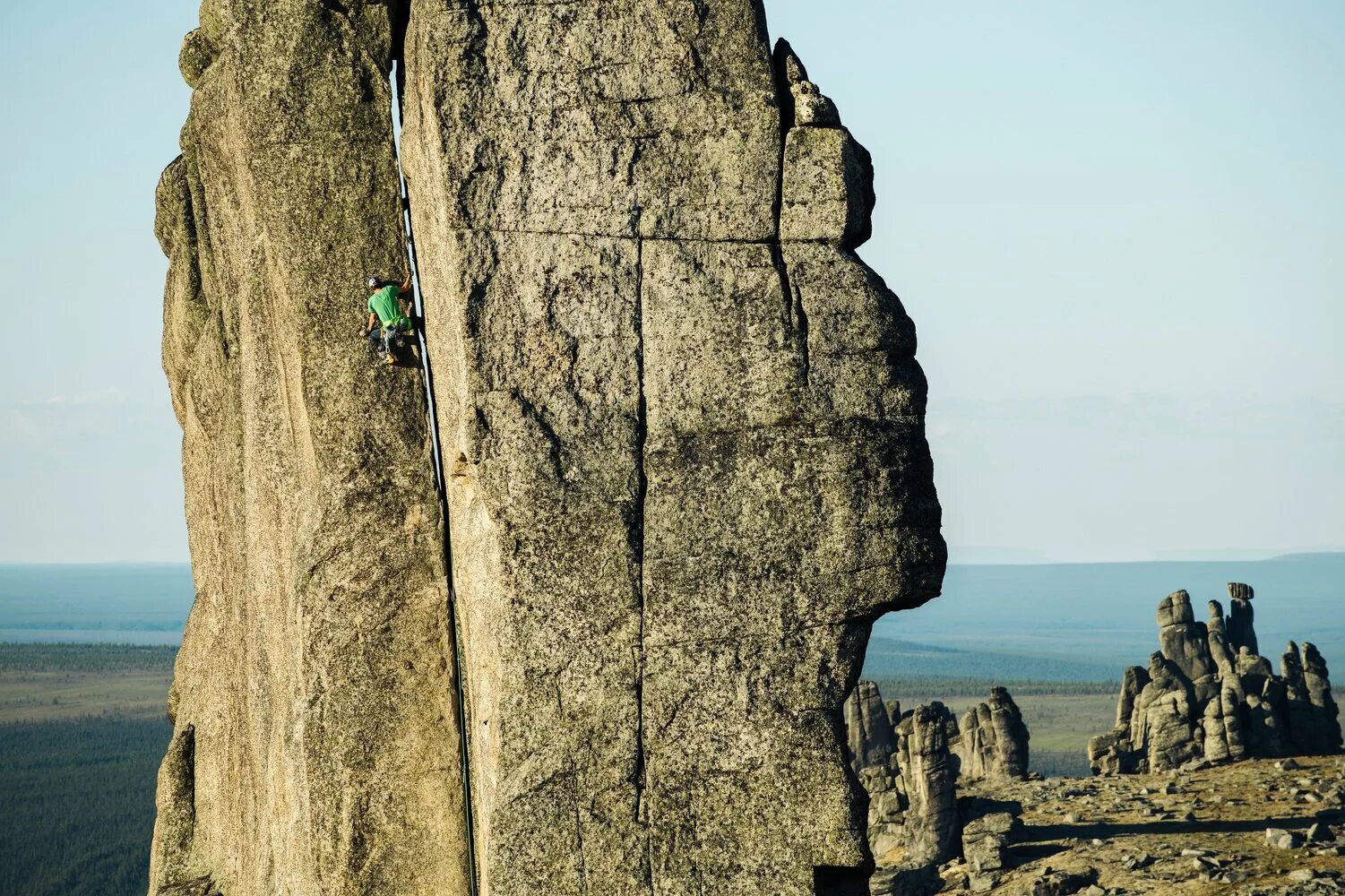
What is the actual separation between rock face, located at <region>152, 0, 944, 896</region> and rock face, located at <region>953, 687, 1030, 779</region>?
4859cm

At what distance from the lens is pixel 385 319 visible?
1697cm

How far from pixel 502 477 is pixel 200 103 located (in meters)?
6.42

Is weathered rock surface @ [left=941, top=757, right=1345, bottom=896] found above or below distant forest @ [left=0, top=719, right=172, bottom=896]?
above

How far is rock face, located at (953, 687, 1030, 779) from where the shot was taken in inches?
2472

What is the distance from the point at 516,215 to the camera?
606 inches

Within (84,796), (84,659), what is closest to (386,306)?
(84,796)

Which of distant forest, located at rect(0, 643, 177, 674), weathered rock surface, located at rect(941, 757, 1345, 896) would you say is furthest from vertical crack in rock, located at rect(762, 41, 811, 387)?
distant forest, located at rect(0, 643, 177, 674)

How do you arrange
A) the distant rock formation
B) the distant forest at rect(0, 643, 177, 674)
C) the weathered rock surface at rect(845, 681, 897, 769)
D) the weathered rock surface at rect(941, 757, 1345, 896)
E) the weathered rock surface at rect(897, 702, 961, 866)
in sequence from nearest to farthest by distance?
the weathered rock surface at rect(941, 757, 1345, 896)
the weathered rock surface at rect(897, 702, 961, 866)
the distant rock formation
the weathered rock surface at rect(845, 681, 897, 769)
the distant forest at rect(0, 643, 177, 674)

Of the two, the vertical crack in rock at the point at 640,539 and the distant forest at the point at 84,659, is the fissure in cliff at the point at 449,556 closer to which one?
the vertical crack in rock at the point at 640,539

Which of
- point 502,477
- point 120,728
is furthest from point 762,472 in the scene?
point 120,728

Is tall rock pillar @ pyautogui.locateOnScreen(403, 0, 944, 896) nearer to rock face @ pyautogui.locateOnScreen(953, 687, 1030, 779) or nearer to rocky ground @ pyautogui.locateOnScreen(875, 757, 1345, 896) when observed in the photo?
rocky ground @ pyautogui.locateOnScreen(875, 757, 1345, 896)

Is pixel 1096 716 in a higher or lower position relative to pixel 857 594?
lower

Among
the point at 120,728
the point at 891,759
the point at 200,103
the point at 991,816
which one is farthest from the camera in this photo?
the point at 120,728

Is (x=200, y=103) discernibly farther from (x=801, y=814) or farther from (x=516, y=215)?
(x=801, y=814)
